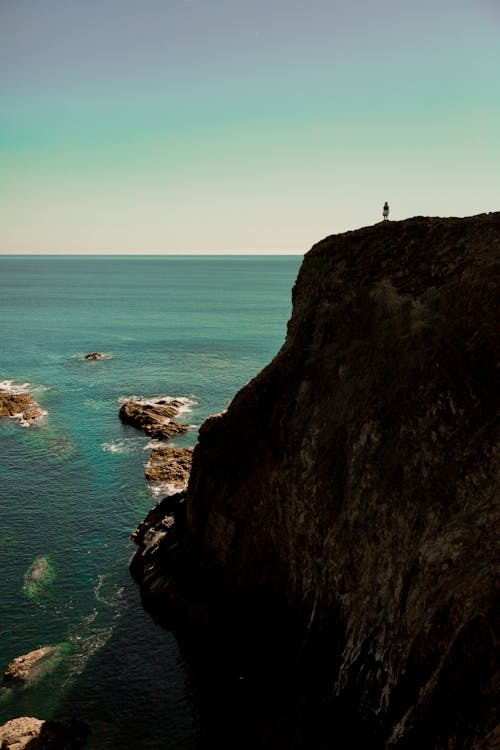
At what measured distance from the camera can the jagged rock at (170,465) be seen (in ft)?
186

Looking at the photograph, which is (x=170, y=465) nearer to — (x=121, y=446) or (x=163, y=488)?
(x=163, y=488)

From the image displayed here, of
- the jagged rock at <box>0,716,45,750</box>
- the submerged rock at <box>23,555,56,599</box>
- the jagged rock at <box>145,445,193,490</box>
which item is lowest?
the jagged rock at <box>0,716,45,750</box>

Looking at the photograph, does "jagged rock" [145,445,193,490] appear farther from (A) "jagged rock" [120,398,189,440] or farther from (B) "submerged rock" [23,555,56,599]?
(B) "submerged rock" [23,555,56,599]

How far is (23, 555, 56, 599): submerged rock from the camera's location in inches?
1545

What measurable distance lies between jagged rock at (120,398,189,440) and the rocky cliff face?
2782 centimetres

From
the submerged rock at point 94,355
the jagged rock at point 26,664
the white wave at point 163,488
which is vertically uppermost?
the submerged rock at point 94,355

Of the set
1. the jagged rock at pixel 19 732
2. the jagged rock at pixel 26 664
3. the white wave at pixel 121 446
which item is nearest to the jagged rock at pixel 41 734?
the jagged rock at pixel 19 732

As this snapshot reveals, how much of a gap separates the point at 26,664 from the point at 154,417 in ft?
138

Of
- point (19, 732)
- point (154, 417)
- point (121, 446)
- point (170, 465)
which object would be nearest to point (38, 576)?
point (19, 732)

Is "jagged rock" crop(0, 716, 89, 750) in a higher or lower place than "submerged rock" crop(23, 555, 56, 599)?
lower

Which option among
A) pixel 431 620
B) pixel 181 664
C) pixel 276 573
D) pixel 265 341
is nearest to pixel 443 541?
pixel 431 620

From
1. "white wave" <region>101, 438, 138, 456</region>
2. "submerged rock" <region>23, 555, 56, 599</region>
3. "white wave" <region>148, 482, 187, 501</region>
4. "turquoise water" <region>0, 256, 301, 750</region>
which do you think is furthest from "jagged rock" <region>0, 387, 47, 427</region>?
"submerged rock" <region>23, 555, 56, 599</region>

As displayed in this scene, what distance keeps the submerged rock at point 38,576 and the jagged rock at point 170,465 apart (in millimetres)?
15735

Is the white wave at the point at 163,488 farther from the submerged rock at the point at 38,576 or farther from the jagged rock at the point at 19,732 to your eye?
the jagged rock at the point at 19,732
